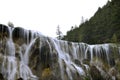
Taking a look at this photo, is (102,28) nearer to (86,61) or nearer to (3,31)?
(86,61)

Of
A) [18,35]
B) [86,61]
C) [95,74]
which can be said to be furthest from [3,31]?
[86,61]

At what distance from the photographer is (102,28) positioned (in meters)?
71.8

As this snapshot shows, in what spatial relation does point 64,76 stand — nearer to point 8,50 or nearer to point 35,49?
point 35,49

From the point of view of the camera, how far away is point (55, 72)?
91.9ft

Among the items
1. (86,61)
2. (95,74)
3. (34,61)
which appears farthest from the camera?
(86,61)

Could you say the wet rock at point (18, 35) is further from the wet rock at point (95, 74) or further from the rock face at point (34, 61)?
the wet rock at point (95, 74)

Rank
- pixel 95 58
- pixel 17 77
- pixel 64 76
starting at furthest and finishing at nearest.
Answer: pixel 95 58
pixel 64 76
pixel 17 77

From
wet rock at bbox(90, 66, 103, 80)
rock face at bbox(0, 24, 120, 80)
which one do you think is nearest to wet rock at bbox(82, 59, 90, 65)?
rock face at bbox(0, 24, 120, 80)

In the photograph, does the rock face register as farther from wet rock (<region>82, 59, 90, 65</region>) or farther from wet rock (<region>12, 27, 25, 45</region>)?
wet rock (<region>82, 59, 90, 65</region>)

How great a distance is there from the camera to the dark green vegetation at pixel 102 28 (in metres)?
62.7

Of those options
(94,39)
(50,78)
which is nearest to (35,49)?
(50,78)

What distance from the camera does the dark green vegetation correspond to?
206ft

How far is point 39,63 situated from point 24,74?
9.33ft

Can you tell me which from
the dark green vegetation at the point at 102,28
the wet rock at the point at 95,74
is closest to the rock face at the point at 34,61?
the wet rock at the point at 95,74
